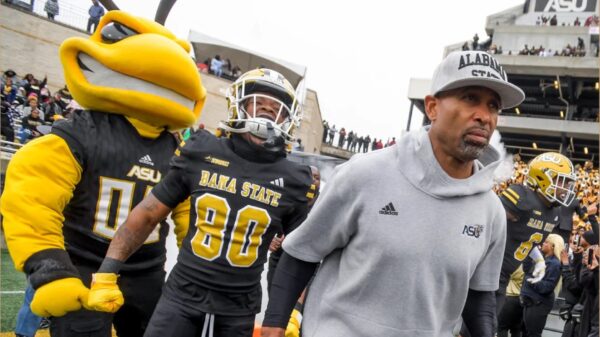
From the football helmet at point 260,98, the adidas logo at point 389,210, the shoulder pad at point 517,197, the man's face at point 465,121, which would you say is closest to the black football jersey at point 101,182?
the football helmet at point 260,98

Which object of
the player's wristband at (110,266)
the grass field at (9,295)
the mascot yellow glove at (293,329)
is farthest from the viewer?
the grass field at (9,295)

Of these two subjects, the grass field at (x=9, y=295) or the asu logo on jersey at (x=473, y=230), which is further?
the grass field at (x=9, y=295)

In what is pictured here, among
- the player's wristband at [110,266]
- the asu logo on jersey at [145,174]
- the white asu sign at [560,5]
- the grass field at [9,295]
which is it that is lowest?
the grass field at [9,295]

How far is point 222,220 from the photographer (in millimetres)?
2797

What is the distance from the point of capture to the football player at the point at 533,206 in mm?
5348

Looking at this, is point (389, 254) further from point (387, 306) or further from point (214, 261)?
point (214, 261)

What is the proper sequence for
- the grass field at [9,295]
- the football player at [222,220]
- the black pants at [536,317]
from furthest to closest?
1. the black pants at [536,317]
2. the grass field at [9,295]
3. the football player at [222,220]

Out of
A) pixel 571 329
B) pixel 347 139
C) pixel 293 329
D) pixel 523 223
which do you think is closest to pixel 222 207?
pixel 293 329

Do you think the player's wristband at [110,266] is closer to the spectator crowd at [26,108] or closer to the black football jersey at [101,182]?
the black football jersey at [101,182]

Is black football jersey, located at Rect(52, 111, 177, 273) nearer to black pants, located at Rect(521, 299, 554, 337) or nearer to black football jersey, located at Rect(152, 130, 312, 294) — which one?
black football jersey, located at Rect(152, 130, 312, 294)

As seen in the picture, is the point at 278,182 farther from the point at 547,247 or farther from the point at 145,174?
the point at 547,247

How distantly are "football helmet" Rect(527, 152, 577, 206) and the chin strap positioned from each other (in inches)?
142

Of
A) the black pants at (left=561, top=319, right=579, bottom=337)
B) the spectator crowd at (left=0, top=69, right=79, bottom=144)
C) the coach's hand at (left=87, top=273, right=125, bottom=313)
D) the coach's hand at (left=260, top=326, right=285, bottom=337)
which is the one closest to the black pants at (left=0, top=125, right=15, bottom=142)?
the spectator crowd at (left=0, top=69, right=79, bottom=144)

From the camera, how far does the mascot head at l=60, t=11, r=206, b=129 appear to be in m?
2.99
